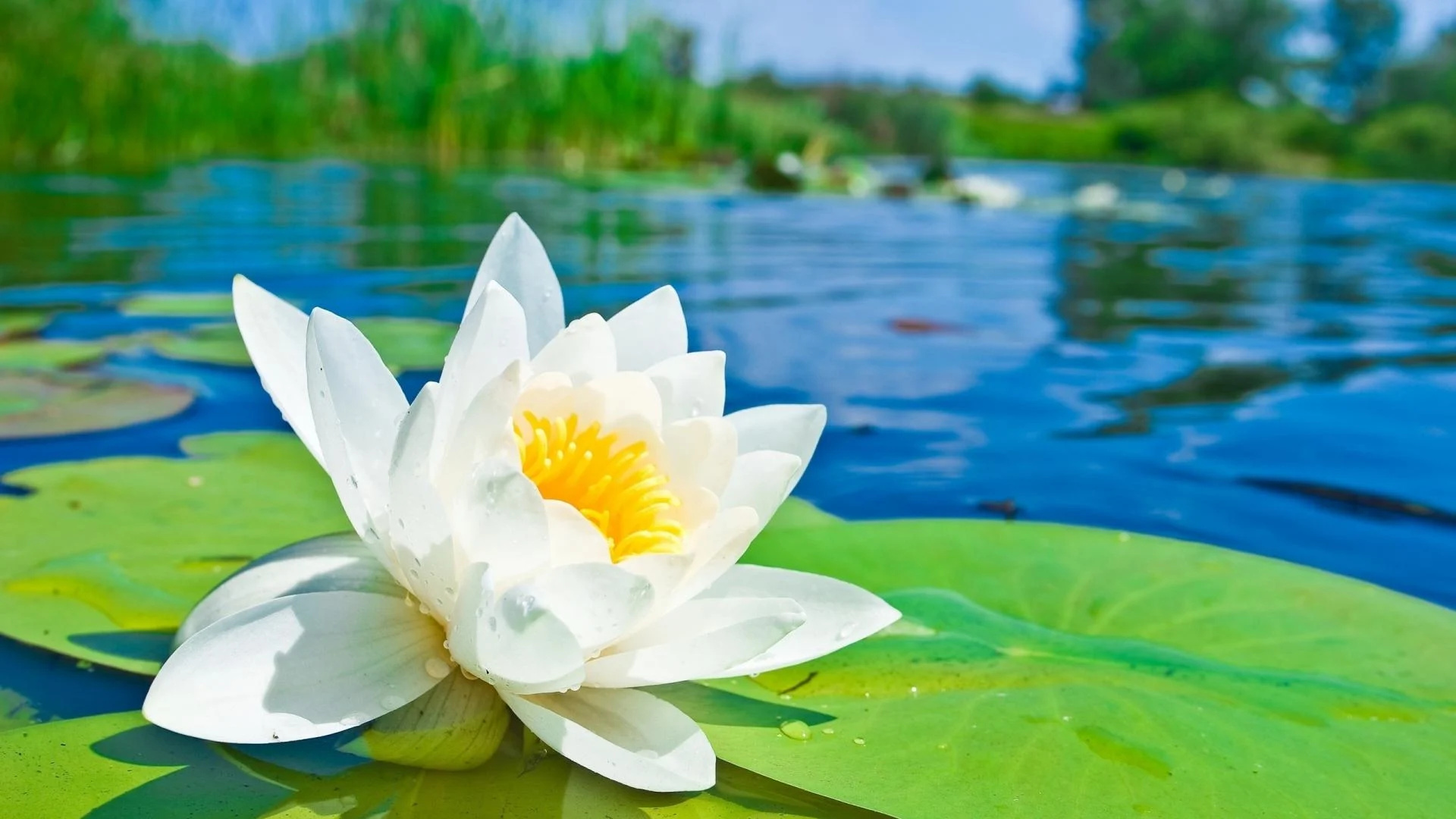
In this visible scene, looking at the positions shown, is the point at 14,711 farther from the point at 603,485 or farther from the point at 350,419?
the point at 603,485

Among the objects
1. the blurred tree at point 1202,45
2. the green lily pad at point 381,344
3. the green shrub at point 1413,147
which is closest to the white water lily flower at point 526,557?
the green lily pad at point 381,344

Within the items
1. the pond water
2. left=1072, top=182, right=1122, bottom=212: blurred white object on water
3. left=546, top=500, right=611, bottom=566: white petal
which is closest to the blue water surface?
the pond water

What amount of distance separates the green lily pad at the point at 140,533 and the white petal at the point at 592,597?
0.46m

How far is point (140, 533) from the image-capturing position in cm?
130

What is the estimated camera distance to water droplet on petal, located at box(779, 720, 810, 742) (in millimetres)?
887

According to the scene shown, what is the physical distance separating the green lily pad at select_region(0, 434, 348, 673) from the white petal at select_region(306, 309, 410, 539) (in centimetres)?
30

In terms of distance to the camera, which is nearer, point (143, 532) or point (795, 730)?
point (795, 730)

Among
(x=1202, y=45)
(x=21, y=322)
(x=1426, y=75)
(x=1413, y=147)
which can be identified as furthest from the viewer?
(x=1202, y=45)

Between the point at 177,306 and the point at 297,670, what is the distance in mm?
2425

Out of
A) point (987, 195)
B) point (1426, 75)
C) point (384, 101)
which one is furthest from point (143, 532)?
point (1426, 75)

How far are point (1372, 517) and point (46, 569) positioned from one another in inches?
70.7

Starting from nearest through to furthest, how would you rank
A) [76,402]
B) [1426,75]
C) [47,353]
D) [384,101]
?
1. [76,402]
2. [47,353]
3. [384,101]
4. [1426,75]

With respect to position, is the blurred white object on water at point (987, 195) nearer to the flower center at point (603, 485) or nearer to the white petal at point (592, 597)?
the flower center at point (603, 485)

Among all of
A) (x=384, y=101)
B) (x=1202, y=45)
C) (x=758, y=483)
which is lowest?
(x=758, y=483)
